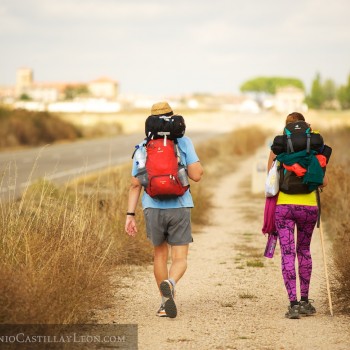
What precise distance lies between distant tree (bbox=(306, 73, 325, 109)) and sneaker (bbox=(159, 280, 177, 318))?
15148 centimetres

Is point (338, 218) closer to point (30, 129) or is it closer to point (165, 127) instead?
point (165, 127)

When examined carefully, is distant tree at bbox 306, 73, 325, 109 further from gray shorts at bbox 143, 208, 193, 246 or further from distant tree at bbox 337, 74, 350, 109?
gray shorts at bbox 143, 208, 193, 246

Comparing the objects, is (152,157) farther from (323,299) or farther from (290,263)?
(323,299)

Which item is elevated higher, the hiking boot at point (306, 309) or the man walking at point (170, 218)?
the man walking at point (170, 218)

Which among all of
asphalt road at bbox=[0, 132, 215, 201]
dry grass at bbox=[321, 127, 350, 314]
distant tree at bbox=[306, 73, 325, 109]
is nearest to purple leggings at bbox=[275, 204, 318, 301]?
dry grass at bbox=[321, 127, 350, 314]

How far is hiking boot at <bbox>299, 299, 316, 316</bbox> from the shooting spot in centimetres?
739

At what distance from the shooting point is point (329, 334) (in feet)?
22.3

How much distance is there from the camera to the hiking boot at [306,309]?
739 cm

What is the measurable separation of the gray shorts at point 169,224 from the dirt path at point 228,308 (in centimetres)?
65

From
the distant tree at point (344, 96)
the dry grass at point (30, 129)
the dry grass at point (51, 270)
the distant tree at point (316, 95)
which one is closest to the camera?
the dry grass at point (51, 270)

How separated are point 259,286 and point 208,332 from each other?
7.55 feet

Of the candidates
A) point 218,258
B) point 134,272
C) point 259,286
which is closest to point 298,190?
point 259,286

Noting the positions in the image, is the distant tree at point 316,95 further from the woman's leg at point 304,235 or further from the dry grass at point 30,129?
the woman's leg at point 304,235

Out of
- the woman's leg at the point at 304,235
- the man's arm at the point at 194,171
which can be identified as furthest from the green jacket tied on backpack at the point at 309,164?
the man's arm at the point at 194,171
